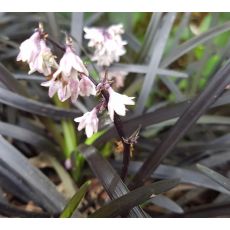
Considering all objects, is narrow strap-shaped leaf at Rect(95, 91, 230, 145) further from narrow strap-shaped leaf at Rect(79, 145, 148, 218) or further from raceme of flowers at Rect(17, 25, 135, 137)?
raceme of flowers at Rect(17, 25, 135, 137)

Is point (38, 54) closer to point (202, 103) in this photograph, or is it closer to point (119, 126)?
point (119, 126)

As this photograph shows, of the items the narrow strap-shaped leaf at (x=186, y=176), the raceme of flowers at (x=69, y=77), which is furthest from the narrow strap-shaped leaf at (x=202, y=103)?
the raceme of flowers at (x=69, y=77)

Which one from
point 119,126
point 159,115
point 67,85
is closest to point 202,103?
point 159,115

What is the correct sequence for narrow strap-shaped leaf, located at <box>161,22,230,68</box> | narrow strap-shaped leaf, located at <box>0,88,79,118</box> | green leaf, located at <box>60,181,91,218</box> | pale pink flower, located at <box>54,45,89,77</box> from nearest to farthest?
pale pink flower, located at <box>54,45,89,77</box>, green leaf, located at <box>60,181,91,218</box>, narrow strap-shaped leaf, located at <box>0,88,79,118</box>, narrow strap-shaped leaf, located at <box>161,22,230,68</box>

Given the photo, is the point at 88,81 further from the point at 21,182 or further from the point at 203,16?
the point at 203,16

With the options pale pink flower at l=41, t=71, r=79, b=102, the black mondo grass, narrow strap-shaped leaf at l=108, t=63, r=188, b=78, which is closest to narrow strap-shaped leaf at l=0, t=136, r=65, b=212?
the black mondo grass

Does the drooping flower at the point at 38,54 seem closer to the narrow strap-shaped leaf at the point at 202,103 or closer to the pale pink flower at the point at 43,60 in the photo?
the pale pink flower at the point at 43,60
